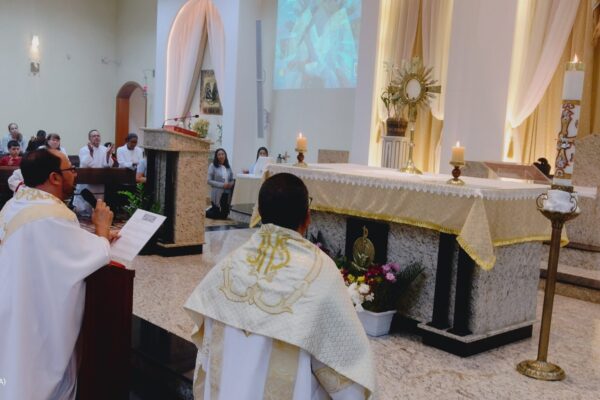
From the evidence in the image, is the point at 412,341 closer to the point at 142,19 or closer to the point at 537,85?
the point at 537,85

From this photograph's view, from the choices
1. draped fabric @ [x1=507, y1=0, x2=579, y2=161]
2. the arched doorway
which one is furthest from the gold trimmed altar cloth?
the arched doorway

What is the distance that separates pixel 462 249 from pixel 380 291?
661 mm

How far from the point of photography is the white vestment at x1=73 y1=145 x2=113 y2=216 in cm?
925

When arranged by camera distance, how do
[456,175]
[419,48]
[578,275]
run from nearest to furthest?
[456,175], [578,275], [419,48]

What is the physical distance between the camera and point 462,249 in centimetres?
429

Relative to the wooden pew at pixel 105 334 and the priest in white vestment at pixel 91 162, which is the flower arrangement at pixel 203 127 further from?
the wooden pew at pixel 105 334

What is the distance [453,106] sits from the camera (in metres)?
9.30

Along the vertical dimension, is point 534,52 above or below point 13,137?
above

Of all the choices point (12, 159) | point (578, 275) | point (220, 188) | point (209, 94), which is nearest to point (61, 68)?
point (209, 94)

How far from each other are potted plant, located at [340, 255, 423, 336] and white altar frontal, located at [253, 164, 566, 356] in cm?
13

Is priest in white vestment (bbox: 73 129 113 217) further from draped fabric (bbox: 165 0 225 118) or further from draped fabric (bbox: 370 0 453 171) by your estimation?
draped fabric (bbox: 370 0 453 171)

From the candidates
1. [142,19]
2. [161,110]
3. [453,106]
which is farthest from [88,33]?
[453,106]

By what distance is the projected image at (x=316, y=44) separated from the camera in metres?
11.7

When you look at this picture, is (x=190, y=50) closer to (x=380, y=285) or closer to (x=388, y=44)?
(x=388, y=44)
